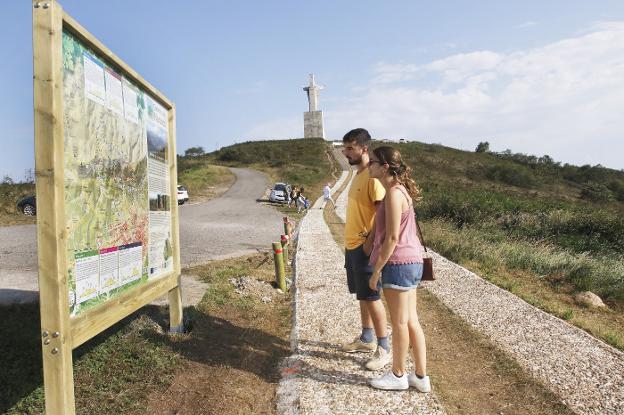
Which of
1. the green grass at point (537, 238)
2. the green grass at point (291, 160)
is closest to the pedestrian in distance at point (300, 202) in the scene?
the green grass at point (537, 238)

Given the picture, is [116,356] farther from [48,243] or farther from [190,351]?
[48,243]

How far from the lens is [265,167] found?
4828cm

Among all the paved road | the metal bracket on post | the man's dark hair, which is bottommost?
the metal bracket on post

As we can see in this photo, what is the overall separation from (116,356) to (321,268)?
4979 millimetres

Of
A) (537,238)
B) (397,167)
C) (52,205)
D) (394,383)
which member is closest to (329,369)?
(394,383)

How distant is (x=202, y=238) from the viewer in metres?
12.8

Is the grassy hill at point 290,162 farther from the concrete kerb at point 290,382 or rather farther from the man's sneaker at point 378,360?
the man's sneaker at point 378,360

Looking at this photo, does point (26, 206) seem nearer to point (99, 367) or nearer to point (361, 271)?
point (99, 367)

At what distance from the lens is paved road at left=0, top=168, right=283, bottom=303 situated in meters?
6.89

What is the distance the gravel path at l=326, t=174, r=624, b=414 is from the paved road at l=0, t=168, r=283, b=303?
17.4 ft

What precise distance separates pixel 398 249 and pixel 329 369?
144cm

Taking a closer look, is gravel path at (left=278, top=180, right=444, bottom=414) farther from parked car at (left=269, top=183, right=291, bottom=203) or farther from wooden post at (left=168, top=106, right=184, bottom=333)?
parked car at (left=269, top=183, right=291, bottom=203)

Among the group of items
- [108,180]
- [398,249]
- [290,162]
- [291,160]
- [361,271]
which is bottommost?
[361,271]

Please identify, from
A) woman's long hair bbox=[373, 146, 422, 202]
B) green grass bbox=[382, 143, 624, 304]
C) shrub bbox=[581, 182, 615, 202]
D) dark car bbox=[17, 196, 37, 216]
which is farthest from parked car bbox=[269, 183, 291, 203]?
shrub bbox=[581, 182, 615, 202]
